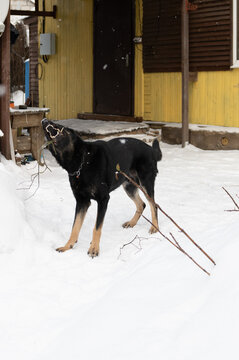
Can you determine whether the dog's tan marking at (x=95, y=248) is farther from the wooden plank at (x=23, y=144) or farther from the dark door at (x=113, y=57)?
the dark door at (x=113, y=57)

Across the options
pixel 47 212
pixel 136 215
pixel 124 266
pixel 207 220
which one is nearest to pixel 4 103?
pixel 47 212

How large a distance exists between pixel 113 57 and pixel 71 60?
1610 millimetres

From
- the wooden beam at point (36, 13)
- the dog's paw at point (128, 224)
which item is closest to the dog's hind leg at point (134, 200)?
the dog's paw at point (128, 224)

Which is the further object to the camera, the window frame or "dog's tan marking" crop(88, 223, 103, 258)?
the window frame

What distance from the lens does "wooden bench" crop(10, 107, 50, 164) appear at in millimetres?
8148

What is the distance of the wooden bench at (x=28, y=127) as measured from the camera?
8.15m

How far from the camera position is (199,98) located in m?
11.0

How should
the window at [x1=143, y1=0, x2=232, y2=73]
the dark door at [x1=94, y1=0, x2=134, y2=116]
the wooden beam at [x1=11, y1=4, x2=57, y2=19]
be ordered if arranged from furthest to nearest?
the wooden beam at [x1=11, y1=4, x2=57, y2=19] < the dark door at [x1=94, y1=0, x2=134, y2=116] < the window at [x1=143, y1=0, x2=232, y2=73]

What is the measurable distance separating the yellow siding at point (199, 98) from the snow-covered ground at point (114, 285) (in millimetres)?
4080

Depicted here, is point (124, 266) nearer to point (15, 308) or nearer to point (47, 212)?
point (15, 308)

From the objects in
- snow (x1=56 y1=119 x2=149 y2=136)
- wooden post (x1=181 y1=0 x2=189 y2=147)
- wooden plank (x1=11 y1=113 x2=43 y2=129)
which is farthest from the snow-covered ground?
snow (x1=56 y1=119 x2=149 y2=136)

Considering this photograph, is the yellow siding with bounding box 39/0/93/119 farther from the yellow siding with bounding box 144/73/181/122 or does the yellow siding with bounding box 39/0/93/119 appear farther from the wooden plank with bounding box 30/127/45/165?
the wooden plank with bounding box 30/127/45/165

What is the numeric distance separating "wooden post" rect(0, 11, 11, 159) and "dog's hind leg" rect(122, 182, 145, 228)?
2490 millimetres

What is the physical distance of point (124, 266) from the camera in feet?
14.5
